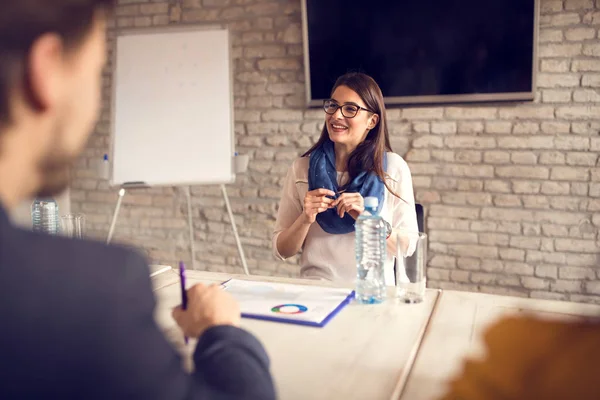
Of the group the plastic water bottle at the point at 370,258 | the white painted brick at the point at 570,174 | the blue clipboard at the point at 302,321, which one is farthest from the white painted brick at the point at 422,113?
the blue clipboard at the point at 302,321

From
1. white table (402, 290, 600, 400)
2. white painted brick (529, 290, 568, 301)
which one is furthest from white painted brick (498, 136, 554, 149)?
white table (402, 290, 600, 400)

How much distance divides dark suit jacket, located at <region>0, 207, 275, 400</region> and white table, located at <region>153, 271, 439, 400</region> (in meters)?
0.40

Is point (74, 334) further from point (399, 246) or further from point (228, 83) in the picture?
point (228, 83)

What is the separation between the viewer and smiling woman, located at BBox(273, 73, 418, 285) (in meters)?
1.98

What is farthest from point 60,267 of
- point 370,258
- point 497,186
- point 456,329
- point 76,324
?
point 497,186

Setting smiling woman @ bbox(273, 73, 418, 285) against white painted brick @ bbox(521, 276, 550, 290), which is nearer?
smiling woman @ bbox(273, 73, 418, 285)

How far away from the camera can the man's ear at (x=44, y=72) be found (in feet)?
1.76

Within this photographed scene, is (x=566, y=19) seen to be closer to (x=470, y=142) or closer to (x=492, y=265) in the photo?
(x=470, y=142)

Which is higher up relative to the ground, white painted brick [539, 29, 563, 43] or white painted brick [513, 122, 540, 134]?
white painted brick [539, 29, 563, 43]

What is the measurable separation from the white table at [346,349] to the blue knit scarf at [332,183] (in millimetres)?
629

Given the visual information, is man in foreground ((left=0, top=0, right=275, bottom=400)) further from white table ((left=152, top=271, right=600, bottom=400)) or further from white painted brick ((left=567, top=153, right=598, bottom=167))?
white painted brick ((left=567, top=153, right=598, bottom=167))

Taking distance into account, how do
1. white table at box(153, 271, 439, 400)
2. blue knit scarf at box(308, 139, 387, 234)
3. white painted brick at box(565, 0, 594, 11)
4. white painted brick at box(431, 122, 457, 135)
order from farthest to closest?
white painted brick at box(431, 122, 457, 135) < white painted brick at box(565, 0, 594, 11) < blue knit scarf at box(308, 139, 387, 234) < white table at box(153, 271, 439, 400)

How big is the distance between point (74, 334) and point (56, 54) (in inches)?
11.8

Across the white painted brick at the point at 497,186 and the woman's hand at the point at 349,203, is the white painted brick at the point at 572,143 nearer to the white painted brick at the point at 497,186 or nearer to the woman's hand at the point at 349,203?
the white painted brick at the point at 497,186
